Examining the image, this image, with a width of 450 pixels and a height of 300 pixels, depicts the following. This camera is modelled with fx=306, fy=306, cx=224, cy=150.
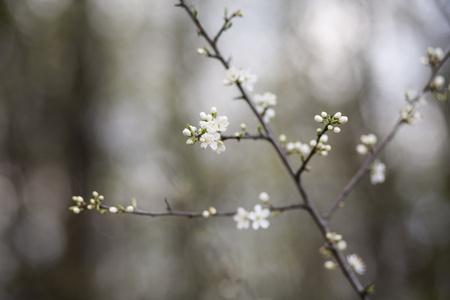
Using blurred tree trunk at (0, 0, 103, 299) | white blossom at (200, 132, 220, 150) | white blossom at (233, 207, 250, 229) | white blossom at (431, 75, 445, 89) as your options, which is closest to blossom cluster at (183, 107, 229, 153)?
white blossom at (200, 132, 220, 150)

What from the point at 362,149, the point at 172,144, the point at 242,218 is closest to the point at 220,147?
the point at 242,218

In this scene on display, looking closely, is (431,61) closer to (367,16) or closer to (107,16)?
(367,16)

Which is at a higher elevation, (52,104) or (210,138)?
(52,104)

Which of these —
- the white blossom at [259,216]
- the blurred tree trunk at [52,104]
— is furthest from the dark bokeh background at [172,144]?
the white blossom at [259,216]

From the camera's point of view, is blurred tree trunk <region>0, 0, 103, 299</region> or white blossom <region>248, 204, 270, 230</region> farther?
blurred tree trunk <region>0, 0, 103, 299</region>

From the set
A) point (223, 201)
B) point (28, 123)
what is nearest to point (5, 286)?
point (28, 123)

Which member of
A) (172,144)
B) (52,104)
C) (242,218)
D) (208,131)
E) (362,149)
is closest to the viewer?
(208,131)

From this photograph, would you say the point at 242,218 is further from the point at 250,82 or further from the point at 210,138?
the point at 250,82

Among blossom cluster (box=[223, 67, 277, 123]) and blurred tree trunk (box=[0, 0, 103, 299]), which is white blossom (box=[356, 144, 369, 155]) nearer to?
blossom cluster (box=[223, 67, 277, 123])
